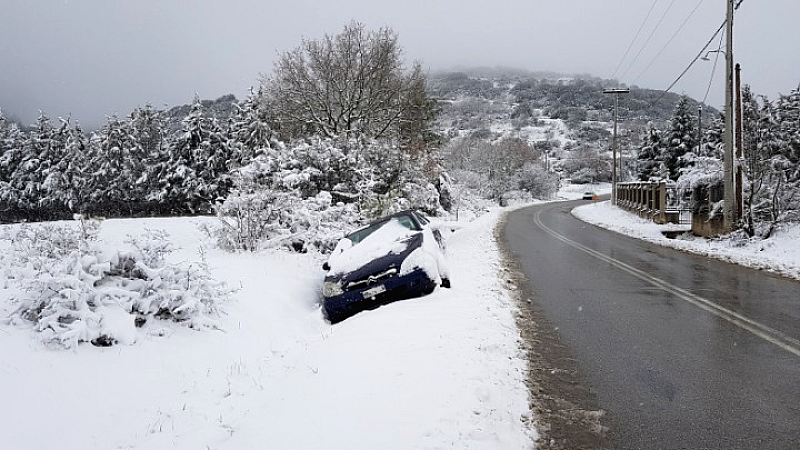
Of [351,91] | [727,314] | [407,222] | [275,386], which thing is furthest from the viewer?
[351,91]

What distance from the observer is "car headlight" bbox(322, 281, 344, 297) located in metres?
7.55

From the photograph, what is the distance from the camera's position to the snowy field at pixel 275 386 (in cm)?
357

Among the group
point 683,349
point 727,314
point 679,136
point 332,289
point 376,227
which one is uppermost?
point 679,136

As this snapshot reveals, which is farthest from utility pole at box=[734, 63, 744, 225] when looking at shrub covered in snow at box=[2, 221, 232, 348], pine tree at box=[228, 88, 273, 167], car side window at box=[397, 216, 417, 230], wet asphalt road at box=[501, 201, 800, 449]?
pine tree at box=[228, 88, 273, 167]

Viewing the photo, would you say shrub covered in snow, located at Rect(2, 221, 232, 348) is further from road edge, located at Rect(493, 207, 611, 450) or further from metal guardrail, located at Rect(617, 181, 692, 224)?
metal guardrail, located at Rect(617, 181, 692, 224)

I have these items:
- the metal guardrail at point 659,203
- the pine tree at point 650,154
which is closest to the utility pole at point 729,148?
the metal guardrail at point 659,203

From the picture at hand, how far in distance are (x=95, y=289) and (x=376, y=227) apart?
5278mm

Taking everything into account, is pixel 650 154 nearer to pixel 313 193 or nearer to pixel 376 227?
pixel 313 193

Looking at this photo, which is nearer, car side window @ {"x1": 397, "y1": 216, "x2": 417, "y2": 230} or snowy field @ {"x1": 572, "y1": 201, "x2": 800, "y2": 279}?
car side window @ {"x1": 397, "y1": 216, "x2": 417, "y2": 230}

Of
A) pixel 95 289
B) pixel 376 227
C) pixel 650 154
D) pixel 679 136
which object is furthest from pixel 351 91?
pixel 650 154

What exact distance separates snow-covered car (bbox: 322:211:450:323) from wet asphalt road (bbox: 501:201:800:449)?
5.89 ft

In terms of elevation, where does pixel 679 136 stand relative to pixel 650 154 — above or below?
above

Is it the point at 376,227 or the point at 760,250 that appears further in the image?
the point at 760,250

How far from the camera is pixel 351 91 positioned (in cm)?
2320
